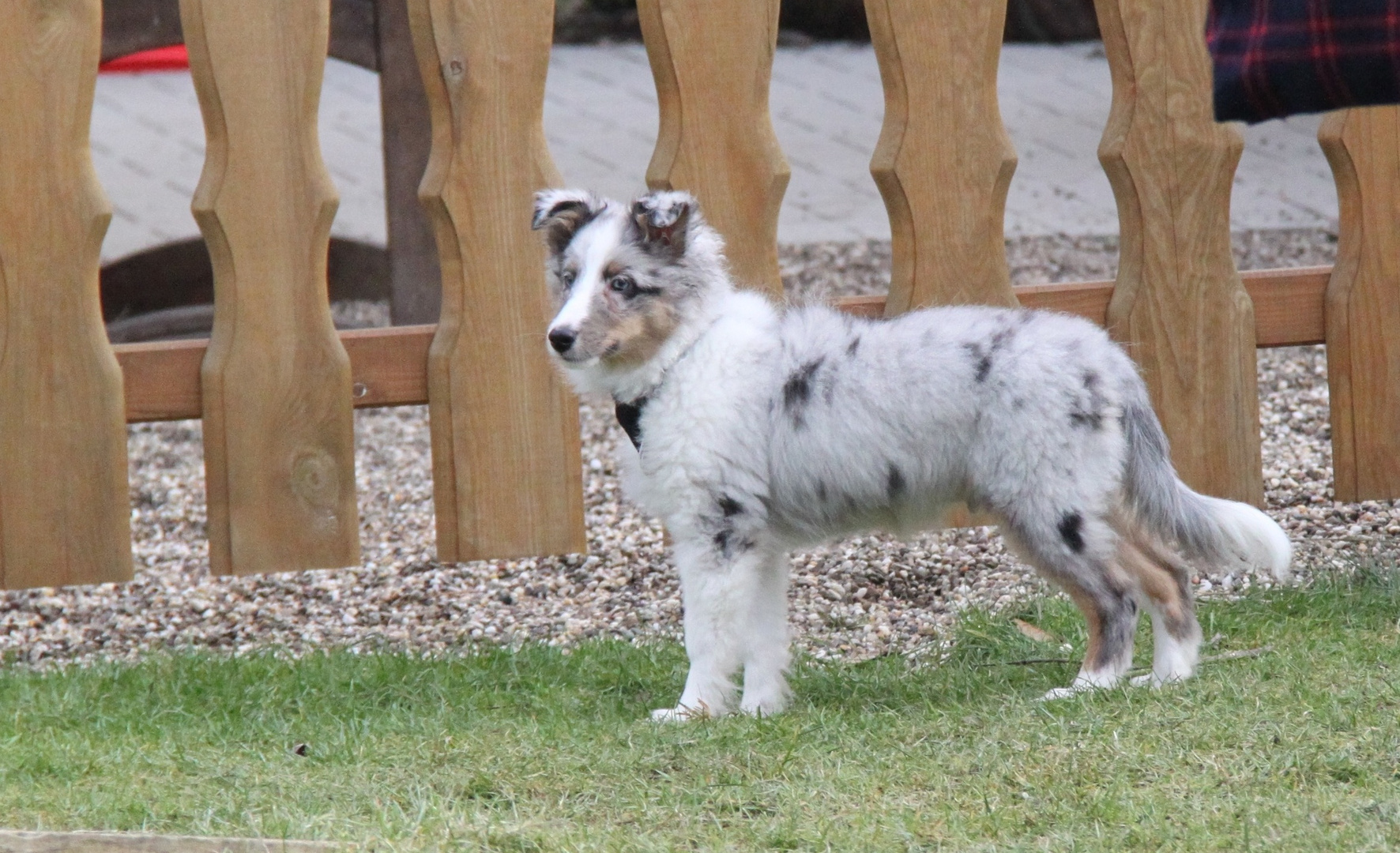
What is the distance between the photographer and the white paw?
13.3 feet

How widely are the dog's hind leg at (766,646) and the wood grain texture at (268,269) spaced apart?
4.58 ft

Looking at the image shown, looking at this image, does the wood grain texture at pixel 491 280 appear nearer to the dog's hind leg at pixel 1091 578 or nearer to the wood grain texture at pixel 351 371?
the wood grain texture at pixel 351 371

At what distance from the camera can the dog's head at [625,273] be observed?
4.20m

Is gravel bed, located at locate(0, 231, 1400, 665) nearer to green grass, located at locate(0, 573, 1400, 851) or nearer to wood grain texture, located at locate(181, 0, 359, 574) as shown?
green grass, located at locate(0, 573, 1400, 851)

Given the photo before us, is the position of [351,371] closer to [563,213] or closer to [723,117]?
[563,213]

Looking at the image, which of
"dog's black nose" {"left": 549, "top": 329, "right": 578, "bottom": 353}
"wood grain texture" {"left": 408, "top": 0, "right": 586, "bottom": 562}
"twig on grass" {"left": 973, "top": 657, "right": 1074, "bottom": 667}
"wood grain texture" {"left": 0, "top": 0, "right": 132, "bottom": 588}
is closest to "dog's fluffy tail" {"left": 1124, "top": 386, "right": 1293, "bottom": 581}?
"twig on grass" {"left": 973, "top": 657, "right": 1074, "bottom": 667}

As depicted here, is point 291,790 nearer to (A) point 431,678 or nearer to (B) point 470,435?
(A) point 431,678

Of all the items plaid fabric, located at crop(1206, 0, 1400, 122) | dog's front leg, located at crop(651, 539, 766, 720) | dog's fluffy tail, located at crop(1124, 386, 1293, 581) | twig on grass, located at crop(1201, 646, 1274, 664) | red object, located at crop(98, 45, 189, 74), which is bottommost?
twig on grass, located at crop(1201, 646, 1274, 664)

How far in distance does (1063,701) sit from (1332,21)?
7.13 ft

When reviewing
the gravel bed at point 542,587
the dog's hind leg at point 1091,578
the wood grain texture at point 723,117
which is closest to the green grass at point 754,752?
the dog's hind leg at point 1091,578

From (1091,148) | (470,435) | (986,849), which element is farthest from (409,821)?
(1091,148)

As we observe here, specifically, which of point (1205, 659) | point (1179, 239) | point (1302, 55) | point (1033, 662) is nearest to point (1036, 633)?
point (1033, 662)

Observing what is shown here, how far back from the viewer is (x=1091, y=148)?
12266mm

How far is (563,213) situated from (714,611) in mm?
1147
